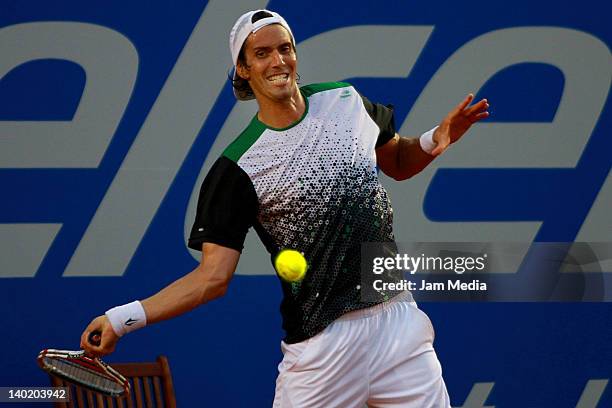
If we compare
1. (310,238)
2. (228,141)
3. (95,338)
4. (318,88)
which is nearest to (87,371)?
(95,338)

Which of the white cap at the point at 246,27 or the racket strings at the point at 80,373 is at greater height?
the white cap at the point at 246,27

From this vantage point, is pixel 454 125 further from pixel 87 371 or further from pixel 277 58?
pixel 87 371

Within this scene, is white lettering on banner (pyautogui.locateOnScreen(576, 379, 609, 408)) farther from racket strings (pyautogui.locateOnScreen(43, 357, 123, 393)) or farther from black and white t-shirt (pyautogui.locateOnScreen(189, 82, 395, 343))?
racket strings (pyautogui.locateOnScreen(43, 357, 123, 393))

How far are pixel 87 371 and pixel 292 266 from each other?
743 millimetres

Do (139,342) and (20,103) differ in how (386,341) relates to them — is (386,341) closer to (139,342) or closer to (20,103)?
(139,342)

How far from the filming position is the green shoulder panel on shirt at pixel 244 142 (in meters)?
4.12

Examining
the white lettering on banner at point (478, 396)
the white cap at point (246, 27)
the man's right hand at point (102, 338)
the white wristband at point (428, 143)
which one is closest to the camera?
the man's right hand at point (102, 338)

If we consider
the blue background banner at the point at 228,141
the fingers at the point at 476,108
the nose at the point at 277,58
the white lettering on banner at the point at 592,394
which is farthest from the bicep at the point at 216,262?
the white lettering on banner at the point at 592,394

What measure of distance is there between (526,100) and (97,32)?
1990 millimetres

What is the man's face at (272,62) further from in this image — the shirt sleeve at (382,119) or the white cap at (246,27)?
the shirt sleeve at (382,119)

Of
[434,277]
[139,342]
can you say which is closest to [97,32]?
[139,342]

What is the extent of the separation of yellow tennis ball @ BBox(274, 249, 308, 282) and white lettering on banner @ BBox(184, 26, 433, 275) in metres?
1.56

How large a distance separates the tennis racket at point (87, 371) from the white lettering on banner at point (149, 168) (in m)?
1.58

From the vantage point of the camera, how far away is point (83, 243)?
5590 mm
